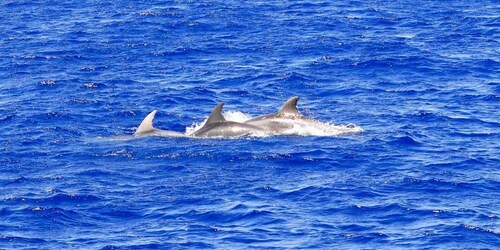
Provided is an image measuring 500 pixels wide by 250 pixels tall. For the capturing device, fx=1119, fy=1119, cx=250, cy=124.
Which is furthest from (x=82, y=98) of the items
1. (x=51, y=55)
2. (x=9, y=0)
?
(x=9, y=0)

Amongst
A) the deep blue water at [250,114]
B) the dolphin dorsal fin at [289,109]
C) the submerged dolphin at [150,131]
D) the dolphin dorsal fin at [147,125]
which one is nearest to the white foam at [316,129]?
the dolphin dorsal fin at [289,109]

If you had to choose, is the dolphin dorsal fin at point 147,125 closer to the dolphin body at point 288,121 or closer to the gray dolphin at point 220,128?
the gray dolphin at point 220,128

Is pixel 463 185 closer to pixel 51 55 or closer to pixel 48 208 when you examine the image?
pixel 48 208

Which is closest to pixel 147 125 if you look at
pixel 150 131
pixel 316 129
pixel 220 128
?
pixel 150 131

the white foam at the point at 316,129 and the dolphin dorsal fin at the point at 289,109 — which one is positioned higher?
the dolphin dorsal fin at the point at 289,109

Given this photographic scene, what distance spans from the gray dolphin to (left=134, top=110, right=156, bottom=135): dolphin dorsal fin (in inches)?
64.9

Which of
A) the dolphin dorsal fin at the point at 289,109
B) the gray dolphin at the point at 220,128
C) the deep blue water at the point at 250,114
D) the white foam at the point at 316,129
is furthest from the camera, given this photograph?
the dolphin dorsal fin at the point at 289,109

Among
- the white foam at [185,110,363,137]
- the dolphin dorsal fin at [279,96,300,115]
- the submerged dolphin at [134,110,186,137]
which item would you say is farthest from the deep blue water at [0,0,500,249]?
the dolphin dorsal fin at [279,96,300,115]

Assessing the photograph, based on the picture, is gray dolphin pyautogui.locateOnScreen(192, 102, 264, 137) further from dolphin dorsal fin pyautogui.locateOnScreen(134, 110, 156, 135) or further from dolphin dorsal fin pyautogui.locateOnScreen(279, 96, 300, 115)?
dolphin dorsal fin pyautogui.locateOnScreen(134, 110, 156, 135)

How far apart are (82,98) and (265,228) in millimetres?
17168

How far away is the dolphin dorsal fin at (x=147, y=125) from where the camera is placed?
39.5 m

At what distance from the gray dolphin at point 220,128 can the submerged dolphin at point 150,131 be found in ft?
2.68

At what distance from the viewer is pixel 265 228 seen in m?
29.6

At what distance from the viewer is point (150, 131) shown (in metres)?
39.4
